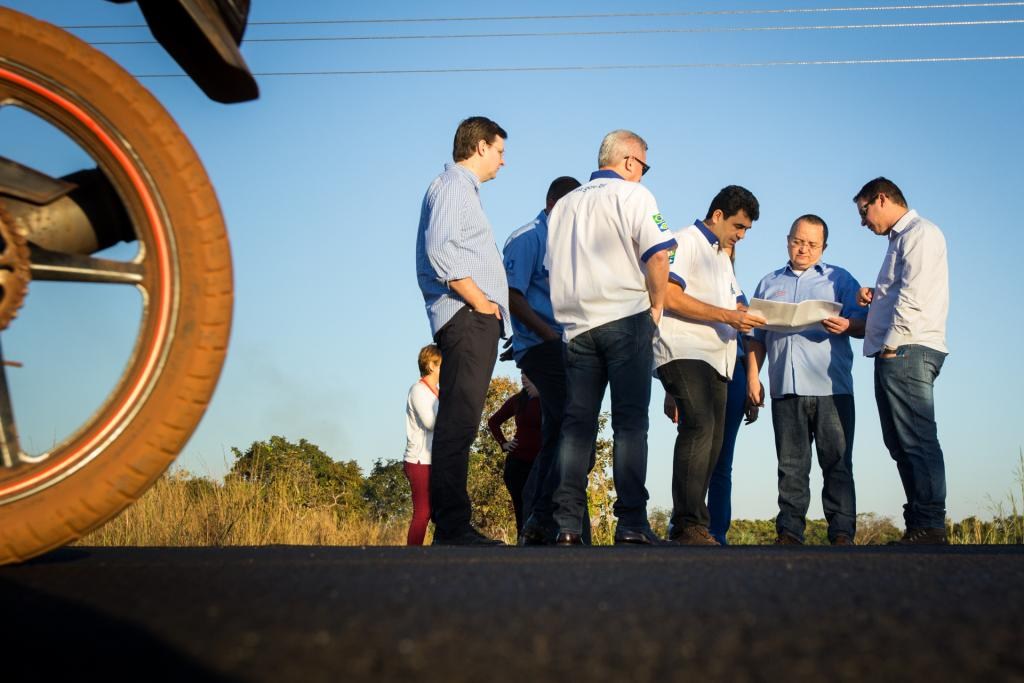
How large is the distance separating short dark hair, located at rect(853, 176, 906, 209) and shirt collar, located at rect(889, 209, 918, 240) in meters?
0.07

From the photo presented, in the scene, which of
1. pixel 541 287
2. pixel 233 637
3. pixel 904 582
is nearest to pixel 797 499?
pixel 541 287

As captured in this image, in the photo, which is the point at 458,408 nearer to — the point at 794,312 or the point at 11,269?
the point at 794,312

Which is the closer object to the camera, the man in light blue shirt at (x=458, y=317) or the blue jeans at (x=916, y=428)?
the man in light blue shirt at (x=458, y=317)

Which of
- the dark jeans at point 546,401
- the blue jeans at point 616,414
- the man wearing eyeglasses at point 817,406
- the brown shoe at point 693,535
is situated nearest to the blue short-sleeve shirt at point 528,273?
the dark jeans at point 546,401

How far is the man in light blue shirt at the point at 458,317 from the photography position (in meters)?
5.68

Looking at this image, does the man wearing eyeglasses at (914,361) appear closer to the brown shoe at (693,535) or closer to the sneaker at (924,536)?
the sneaker at (924,536)

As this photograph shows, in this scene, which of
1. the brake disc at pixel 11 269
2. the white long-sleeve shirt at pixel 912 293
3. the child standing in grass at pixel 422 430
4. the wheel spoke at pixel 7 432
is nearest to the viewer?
the brake disc at pixel 11 269

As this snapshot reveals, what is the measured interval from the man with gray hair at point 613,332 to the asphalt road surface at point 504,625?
298cm

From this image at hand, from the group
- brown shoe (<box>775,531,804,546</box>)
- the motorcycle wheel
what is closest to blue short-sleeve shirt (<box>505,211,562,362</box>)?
brown shoe (<box>775,531,804,546</box>)

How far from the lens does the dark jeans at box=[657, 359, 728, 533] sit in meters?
6.32

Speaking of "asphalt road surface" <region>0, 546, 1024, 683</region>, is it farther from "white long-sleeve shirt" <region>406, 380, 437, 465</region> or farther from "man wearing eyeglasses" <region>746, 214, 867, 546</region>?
"white long-sleeve shirt" <region>406, 380, 437, 465</region>

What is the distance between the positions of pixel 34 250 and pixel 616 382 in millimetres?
3349

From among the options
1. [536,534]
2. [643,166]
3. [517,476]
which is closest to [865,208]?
[643,166]

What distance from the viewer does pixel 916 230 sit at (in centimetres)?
→ 693
